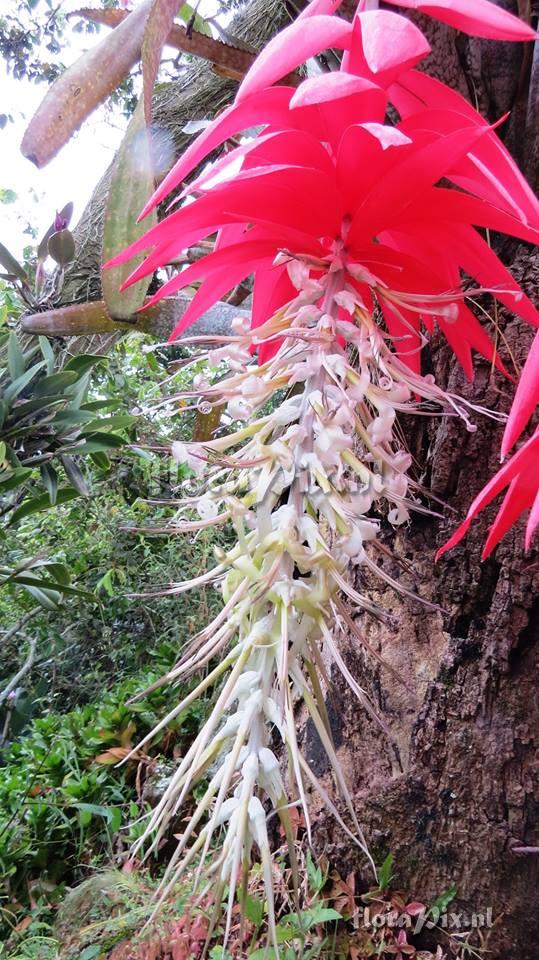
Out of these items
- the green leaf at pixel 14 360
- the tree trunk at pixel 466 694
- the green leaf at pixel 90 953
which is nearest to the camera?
the tree trunk at pixel 466 694

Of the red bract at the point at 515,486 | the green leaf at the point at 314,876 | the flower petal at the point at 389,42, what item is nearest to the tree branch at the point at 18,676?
the green leaf at the point at 314,876

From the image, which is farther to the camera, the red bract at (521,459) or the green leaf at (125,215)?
the green leaf at (125,215)

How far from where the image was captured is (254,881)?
57cm

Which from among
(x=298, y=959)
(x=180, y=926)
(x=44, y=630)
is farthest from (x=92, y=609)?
(x=298, y=959)

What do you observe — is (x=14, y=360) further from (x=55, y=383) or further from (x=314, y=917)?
(x=314, y=917)

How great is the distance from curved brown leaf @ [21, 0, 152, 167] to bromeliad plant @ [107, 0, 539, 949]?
19 centimetres

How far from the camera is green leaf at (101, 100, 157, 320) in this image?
1.62ft

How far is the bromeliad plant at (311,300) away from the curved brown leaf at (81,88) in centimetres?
19

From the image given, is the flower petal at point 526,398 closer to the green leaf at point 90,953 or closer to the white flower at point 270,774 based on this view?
the white flower at point 270,774

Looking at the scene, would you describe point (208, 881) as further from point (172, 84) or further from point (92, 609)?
point (92, 609)

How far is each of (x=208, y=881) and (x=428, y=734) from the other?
0.75ft

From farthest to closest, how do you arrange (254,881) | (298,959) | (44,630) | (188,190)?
(44,630) < (254,881) < (298,959) < (188,190)

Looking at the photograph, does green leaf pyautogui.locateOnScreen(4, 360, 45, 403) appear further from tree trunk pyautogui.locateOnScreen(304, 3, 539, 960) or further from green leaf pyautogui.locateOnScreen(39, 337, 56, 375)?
tree trunk pyautogui.locateOnScreen(304, 3, 539, 960)

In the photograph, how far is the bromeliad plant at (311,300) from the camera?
0.94 ft
